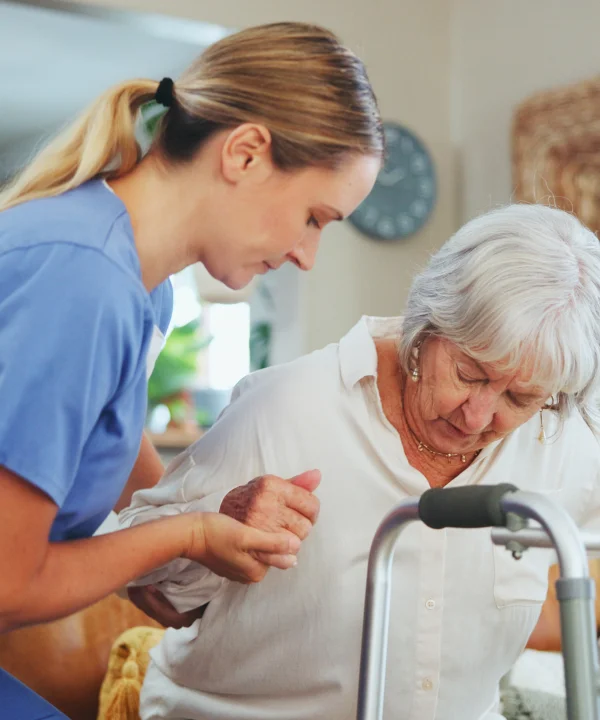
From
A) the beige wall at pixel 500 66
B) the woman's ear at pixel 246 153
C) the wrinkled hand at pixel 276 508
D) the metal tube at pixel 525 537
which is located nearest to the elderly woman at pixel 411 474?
the wrinkled hand at pixel 276 508

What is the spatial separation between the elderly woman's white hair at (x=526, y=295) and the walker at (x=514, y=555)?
0.40 m

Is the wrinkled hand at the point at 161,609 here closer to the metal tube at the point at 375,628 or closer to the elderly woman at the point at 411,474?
the elderly woman at the point at 411,474

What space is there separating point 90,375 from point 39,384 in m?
0.05

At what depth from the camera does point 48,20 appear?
162 inches

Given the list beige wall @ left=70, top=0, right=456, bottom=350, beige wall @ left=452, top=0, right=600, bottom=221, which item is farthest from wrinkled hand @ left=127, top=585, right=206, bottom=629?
beige wall @ left=452, top=0, right=600, bottom=221

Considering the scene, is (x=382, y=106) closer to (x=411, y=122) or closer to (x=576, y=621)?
(x=411, y=122)

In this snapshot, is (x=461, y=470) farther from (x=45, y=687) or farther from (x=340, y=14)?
(x=340, y=14)

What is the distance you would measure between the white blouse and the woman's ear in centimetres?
44

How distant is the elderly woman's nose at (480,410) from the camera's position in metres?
1.36

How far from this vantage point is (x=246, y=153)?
1.08 metres

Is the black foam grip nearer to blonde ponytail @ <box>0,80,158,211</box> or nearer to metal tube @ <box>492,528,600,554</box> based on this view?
metal tube @ <box>492,528,600,554</box>

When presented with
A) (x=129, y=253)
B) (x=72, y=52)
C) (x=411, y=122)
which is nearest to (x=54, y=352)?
(x=129, y=253)

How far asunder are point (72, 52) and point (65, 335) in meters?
4.06

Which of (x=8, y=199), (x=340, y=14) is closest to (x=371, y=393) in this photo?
(x=8, y=199)
